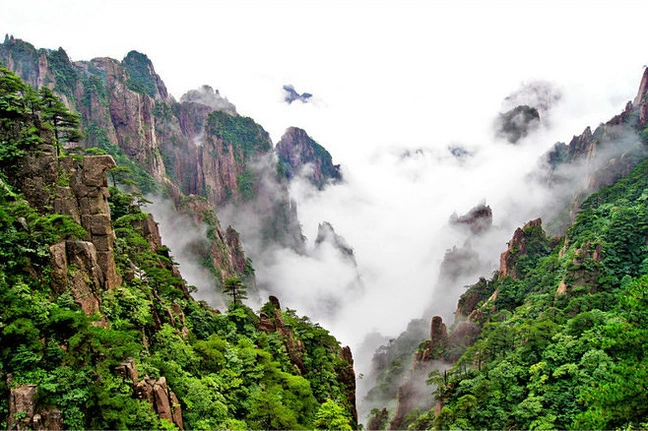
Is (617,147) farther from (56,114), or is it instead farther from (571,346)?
(56,114)

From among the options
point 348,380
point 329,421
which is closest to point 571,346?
point 348,380

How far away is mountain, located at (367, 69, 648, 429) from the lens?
1830 centimetres

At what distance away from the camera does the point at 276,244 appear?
174m

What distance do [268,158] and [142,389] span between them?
162095mm

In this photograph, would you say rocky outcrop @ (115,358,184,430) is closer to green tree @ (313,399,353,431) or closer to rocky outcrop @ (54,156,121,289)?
rocky outcrop @ (54,156,121,289)

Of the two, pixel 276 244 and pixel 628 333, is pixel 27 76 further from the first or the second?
pixel 628 333

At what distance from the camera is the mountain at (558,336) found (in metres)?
18.3

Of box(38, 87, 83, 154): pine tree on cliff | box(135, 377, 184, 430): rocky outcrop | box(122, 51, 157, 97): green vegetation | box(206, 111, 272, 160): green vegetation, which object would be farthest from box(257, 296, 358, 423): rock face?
box(122, 51, 157, 97): green vegetation

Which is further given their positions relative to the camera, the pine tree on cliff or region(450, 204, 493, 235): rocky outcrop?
region(450, 204, 493, 235): rocky outcrop

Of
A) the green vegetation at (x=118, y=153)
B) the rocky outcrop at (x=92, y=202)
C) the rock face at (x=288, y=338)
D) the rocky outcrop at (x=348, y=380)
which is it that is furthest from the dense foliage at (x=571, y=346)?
the green vegetation at (x=118, y=153)

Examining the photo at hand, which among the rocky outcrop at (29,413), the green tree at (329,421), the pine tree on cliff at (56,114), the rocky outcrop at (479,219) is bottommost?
the rocky outcrop at (29,413)

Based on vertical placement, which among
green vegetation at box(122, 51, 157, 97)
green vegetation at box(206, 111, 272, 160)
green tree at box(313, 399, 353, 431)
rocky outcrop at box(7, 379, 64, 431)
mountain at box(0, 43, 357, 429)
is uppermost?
green vegetation at box(122, 51, 157, 97)

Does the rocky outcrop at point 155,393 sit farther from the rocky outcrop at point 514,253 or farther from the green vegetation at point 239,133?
the green vegetation at point 239,133

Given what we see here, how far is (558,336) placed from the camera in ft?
141
